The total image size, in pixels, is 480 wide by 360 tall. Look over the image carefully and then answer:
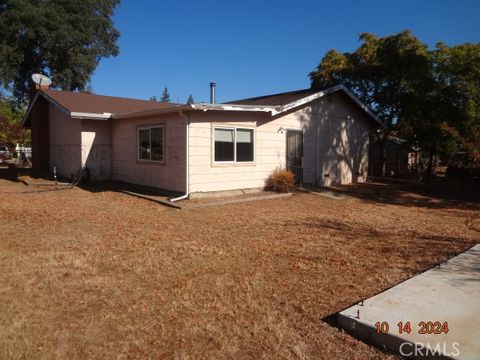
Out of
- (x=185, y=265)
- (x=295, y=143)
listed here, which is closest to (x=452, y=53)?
(x=295, y=143)

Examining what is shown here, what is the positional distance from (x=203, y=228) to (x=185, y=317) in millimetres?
4020

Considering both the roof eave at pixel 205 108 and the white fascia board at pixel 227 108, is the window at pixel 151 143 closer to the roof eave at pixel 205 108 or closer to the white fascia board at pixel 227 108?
the roof eave at pixel 205 108

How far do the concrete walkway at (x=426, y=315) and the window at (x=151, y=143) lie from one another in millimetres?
9408

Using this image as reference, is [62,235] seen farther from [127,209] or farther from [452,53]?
[452,53]

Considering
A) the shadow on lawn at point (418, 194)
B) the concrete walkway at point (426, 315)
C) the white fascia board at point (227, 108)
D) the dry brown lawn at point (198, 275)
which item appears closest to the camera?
the concrete walkway at point (426, 315)

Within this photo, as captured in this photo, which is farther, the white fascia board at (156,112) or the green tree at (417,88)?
the green tree at (417,88)

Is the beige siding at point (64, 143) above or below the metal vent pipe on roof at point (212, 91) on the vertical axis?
below

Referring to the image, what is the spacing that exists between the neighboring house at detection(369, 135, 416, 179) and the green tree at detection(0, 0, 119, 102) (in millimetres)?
24487

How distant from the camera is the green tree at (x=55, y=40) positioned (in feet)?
90.3

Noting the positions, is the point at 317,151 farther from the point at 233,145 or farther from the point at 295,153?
the point at 233,145

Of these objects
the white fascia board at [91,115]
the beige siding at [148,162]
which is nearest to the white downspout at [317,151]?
the beige siding at [148,162]

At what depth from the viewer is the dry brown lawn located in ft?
10.8

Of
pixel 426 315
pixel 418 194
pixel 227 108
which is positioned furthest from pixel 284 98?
pixel 426 315

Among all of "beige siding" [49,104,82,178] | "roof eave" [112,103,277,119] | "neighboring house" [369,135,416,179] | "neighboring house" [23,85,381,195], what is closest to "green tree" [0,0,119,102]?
"neighboring house" [23,85,381,195]
